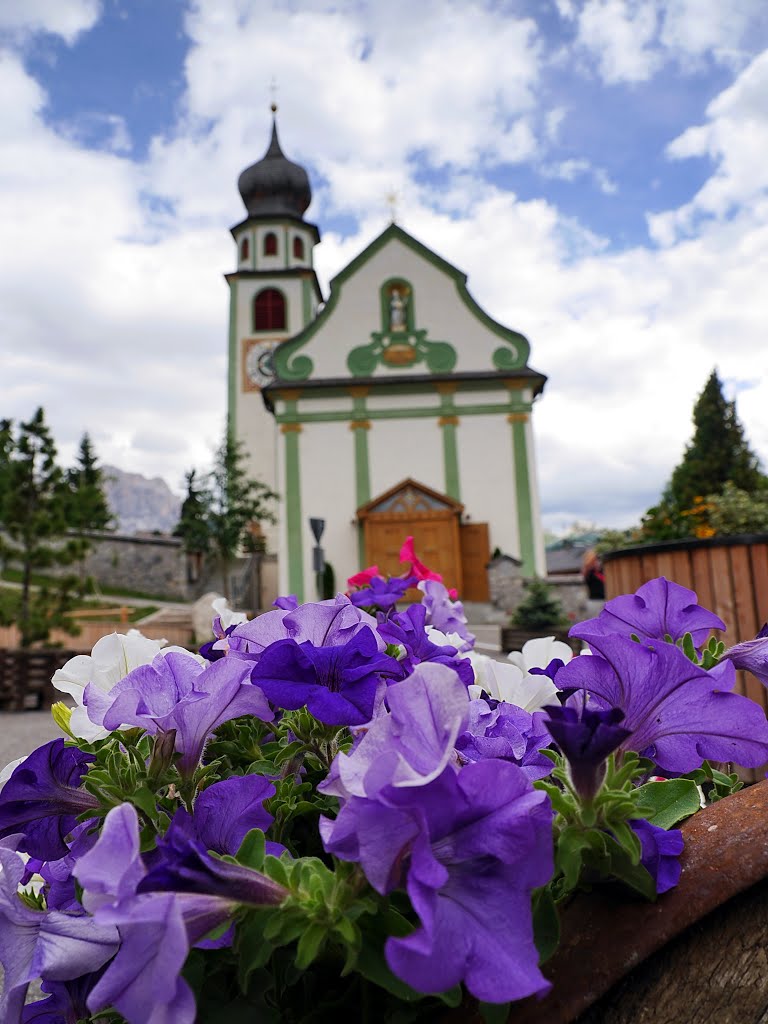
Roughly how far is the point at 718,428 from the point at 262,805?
38.8 m

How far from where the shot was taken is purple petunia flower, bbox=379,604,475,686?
91 centimetres

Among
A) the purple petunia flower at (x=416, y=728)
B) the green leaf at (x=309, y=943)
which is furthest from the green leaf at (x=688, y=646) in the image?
the green leaf at (x=309, y=943)

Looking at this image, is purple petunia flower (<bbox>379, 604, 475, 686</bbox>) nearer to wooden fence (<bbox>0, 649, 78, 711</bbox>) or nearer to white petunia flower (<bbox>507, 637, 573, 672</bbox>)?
white petunia flower (<bbox>507, 637, 573, 672</bbox>)

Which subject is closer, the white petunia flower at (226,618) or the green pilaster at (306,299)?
the white petunia flower at (226,618)

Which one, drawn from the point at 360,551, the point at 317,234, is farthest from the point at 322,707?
the point at 317,234

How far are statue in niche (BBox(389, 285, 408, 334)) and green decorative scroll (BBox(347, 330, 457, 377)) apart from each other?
26cm

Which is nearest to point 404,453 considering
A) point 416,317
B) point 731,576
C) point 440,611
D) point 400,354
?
point 400,354

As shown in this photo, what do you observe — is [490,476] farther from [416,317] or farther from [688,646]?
[688,646]

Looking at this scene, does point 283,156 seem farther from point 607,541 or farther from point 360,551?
point 607,541

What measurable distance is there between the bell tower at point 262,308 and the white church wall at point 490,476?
10.2 m

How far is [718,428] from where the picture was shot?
1415 inches

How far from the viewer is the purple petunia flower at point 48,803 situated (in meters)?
0.74

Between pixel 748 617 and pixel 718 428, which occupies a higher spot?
pixel 718 428

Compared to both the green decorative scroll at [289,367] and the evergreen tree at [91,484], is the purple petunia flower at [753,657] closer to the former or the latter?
the green decorative scroll at [289,367]
